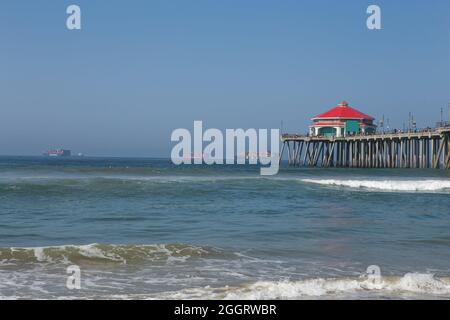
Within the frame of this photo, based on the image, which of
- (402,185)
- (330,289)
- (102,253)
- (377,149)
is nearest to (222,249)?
(102,253)

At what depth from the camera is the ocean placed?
8.42 metres

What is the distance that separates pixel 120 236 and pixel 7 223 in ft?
12.3

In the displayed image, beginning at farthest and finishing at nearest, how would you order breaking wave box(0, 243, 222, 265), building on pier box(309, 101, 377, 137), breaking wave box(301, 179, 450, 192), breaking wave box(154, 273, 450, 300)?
building on pier box(309, 101, 377, 137) < breaking wave box(301, 179, 450, 192) < breaking wave box(0, 243, 222, 265) < breaking wave box(154, 273, 450, 300)

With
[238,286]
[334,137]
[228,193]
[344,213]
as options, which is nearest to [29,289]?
[238,286]

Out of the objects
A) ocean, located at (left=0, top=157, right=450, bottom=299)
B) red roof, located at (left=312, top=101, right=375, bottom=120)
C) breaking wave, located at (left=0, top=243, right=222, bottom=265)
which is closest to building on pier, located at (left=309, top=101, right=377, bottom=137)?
red roof, located at (left=312, top=101, right=375, bottom=120)

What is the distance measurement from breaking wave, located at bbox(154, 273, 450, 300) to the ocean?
0.01 m

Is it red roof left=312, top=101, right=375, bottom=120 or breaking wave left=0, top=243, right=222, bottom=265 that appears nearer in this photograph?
breaking wave left=0, top=243, right=222, bottom=265

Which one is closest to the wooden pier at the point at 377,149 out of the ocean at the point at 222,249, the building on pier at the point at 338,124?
the building on pier at the point at 338,124

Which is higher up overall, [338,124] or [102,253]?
[338,124]

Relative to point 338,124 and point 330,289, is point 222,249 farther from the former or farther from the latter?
point 338,124

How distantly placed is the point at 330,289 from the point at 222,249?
3631mm

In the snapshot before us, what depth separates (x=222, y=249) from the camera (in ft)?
38.3

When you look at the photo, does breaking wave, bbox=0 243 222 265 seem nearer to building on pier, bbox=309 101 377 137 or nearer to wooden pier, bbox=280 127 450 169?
wooden pier, bbox=280 127 450 169
